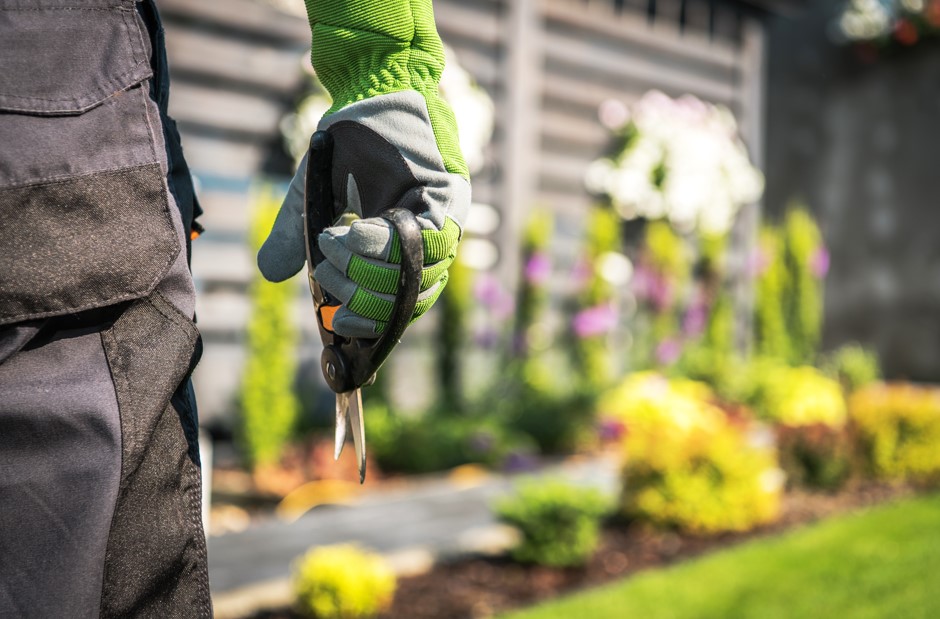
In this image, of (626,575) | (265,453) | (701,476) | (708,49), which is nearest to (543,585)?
(626,575)

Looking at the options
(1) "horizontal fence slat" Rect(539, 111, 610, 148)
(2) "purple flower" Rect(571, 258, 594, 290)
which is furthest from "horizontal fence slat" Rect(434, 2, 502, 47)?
(2) "purple flower" Rect(571, 258, 594, 290)

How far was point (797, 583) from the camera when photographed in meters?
3.52

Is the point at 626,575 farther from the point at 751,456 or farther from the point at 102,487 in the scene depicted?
the point at 102,487

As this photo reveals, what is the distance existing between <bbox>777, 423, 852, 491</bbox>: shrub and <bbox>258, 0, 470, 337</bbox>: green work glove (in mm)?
4421

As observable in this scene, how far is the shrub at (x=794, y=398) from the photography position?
7.02m

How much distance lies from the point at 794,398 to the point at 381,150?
21.8 ft

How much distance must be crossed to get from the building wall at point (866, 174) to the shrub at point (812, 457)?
5.91 m

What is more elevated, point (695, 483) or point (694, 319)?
point (694, 319)

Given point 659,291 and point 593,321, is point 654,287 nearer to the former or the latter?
point 659,291

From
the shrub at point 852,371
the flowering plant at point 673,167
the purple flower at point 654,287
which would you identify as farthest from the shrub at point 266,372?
the shrub at point 852,371

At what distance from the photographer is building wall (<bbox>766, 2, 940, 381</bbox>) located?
10234 millimetres

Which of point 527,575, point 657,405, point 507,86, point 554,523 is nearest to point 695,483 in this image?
point 554,523

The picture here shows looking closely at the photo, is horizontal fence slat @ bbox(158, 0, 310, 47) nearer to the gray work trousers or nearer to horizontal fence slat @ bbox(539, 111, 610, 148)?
A: horizontal fence slat @ bbox(539, 111, 610, 148)

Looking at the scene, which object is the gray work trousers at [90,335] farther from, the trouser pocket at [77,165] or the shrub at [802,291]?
the shrub at [802,291]
